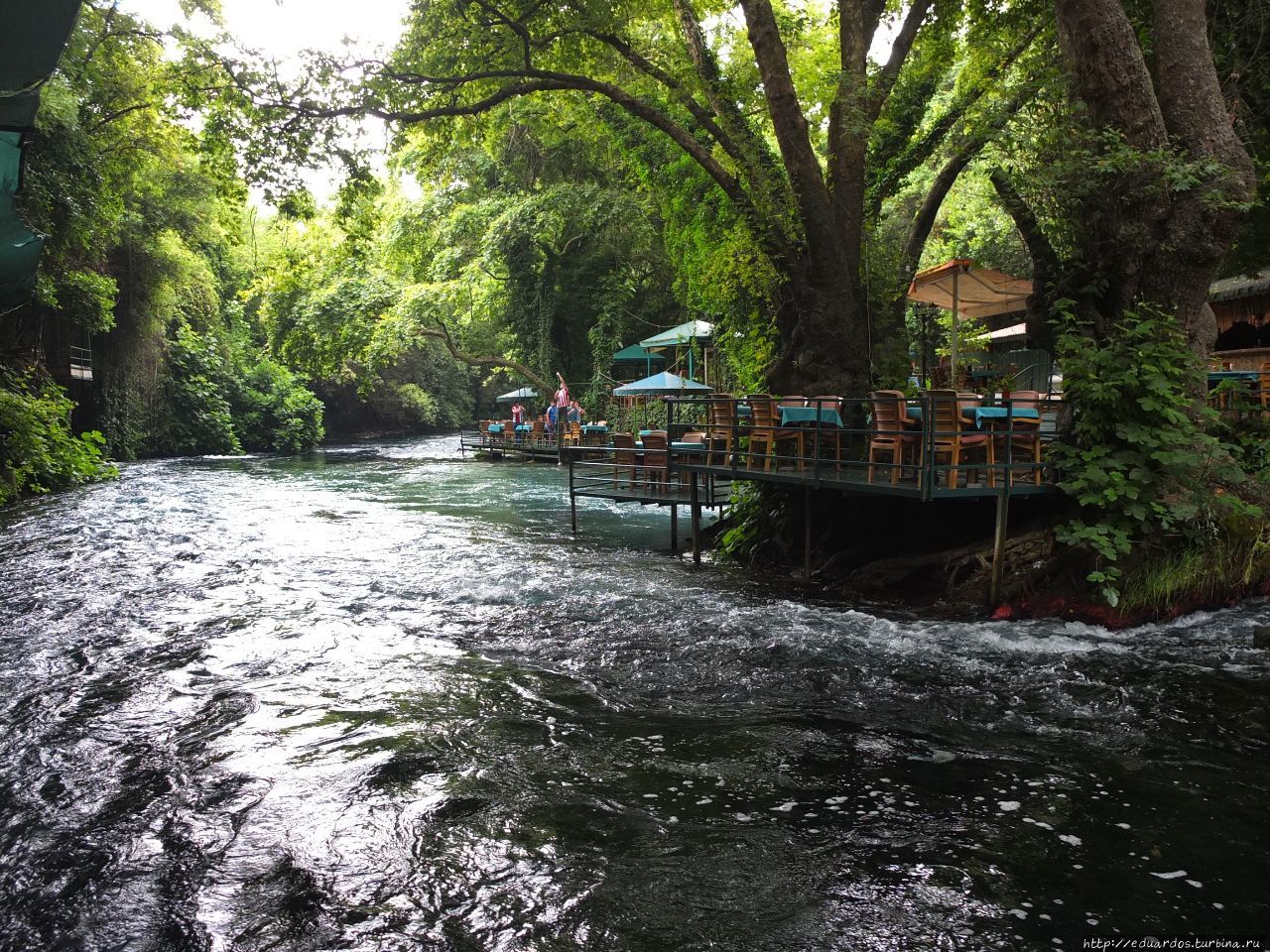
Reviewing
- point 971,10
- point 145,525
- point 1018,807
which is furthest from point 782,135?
point 145,525

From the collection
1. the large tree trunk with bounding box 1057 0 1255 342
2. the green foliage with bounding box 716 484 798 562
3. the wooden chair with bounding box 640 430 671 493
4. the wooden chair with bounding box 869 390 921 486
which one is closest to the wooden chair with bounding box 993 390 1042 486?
the wooden chair with bounding box 869 390 921 486

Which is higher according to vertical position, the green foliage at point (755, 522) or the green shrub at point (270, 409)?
the green shrub at point (270, 409)

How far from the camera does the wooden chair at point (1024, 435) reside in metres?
9.10

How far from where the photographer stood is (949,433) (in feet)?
29.3

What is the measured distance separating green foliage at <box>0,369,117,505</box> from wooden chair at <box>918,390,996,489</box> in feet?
59.1

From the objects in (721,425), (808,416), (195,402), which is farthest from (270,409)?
(808,416)

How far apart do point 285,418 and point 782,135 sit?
1322 inches

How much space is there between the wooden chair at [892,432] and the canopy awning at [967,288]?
A: 14.8 ft

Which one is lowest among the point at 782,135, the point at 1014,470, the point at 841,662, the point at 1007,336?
the point at 841,662

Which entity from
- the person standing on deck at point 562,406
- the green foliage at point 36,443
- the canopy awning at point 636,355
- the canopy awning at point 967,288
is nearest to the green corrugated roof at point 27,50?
the green foliage at point 36,443

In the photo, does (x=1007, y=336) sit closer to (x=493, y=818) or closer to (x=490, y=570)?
(x=490, y=570)

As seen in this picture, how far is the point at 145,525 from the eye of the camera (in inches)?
623

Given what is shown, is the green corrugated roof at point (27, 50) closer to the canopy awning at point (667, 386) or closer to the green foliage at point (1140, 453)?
the green foliage at point (1140, 453)

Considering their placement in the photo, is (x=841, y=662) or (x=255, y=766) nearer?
(x=255, y=766)
